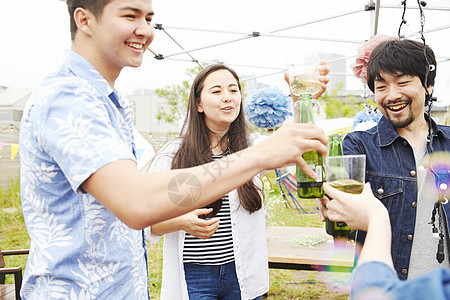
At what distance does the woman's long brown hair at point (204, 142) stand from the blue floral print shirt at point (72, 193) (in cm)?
108

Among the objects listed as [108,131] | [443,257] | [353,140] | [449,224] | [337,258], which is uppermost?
[108,131]

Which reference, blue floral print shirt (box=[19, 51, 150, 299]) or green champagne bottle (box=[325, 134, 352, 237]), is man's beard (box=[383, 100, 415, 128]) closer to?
green champagne bottle (box=[325, 134, 352, 237])

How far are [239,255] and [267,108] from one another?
158 cm

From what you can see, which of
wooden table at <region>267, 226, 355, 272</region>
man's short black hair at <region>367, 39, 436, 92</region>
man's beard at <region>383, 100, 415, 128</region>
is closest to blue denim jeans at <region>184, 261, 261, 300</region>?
wooden table at <region>267, 226, 355, 272</region>

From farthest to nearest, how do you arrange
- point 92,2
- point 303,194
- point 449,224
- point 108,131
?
1. point 449,224
2. point 303,194
3. point 92,2
4. point 108,131

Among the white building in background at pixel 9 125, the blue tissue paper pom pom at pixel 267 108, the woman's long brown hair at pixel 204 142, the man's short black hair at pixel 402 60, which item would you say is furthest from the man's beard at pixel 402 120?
the white building in background at pixel 9 125

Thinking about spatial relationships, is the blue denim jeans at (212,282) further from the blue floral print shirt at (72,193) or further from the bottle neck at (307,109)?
the bottle neck at (307,109)

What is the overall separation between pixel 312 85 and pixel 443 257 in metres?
0.90

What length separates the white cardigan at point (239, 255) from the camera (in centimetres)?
218

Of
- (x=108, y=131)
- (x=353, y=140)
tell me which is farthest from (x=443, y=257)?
(x=108, y=131)

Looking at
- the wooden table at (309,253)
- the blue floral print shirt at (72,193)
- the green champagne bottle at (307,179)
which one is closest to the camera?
the blue floral print shirt at (72,193)

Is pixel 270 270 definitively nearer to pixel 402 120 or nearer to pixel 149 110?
pixel 402 120

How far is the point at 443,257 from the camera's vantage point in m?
1.54

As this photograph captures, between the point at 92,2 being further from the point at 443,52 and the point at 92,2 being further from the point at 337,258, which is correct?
the point at 443,52
